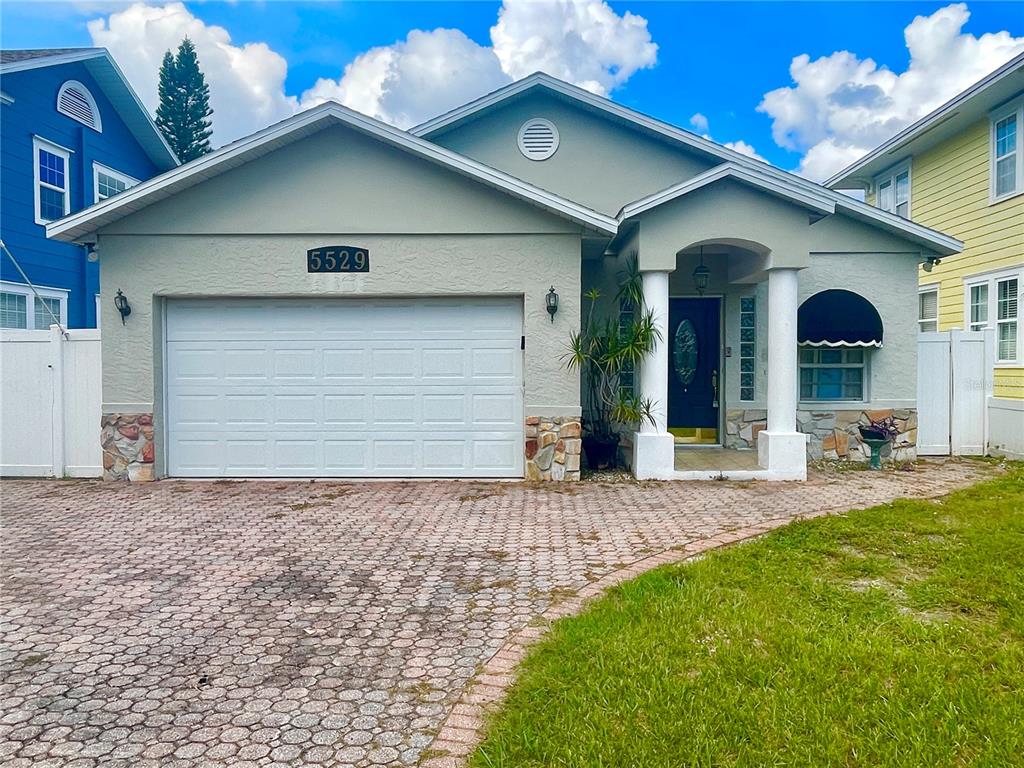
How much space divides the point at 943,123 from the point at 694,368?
7055 millimetres

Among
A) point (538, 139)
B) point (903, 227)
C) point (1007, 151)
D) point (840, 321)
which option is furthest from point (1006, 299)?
point (538, 139)

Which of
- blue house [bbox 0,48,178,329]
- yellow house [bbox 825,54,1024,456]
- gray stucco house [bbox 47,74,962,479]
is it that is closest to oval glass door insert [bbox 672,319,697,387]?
gray stucco house [bbox 47,74,962,479]

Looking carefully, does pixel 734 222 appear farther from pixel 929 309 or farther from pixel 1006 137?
pixel 929 309

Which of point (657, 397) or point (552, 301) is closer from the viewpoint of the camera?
point (552, 301)

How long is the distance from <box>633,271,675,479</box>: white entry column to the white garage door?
67.5 inches

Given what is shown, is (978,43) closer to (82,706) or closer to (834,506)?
(834,506)

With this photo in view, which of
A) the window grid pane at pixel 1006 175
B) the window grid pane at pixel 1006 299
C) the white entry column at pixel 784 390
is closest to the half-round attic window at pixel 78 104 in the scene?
the white entry column at pixel 784 390

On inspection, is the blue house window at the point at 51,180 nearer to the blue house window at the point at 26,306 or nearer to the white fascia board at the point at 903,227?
the blue house window at the point at 26,306

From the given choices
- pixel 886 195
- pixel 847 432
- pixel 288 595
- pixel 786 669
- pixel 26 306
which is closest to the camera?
pixel 786 669

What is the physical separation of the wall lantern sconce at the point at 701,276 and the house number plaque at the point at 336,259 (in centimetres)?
523

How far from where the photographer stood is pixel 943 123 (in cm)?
1302

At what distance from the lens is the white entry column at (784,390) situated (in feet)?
30.7

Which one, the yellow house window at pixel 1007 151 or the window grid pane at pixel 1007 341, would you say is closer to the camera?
the yellow house window at pixel 1007 151

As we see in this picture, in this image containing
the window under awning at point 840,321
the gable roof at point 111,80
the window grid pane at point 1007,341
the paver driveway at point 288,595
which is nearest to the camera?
the paver driveway at point 288,595
